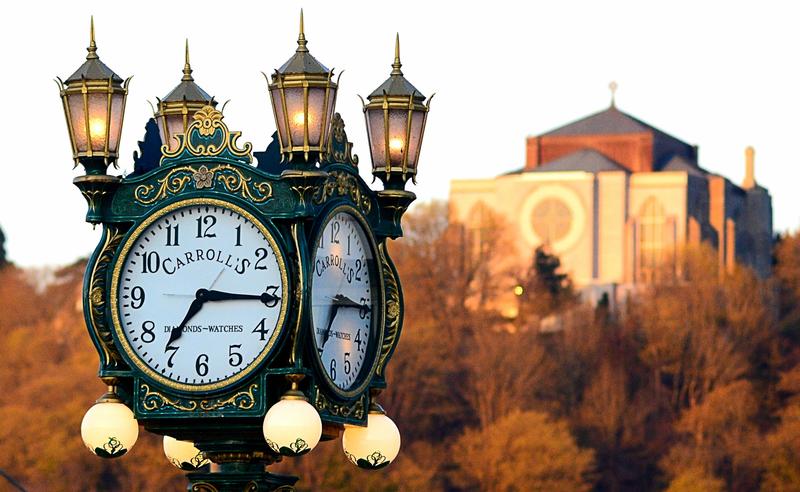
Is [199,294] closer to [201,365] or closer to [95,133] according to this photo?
[201,365]

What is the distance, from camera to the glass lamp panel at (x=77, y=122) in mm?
11375

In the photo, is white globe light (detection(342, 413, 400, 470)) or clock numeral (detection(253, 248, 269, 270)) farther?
white globe light (detection(342, 413, 400, 470))

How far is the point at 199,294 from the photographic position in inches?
436

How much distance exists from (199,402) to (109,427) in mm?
407

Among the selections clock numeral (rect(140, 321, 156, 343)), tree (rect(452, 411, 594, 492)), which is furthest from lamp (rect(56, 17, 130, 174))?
tree (rect(452, 411, 594, 492))

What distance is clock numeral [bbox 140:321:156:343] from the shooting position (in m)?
11.2

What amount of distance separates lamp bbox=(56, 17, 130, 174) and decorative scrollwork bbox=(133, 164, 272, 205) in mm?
218

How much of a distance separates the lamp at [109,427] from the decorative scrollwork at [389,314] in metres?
1.15

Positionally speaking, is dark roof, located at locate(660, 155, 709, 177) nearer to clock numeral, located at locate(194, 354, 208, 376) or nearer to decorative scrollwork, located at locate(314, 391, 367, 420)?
decorative scrollwork, located at locate(314, 391, 367, 420)

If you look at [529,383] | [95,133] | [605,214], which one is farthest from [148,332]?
[605,214]

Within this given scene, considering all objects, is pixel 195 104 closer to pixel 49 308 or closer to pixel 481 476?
pixel 481 476

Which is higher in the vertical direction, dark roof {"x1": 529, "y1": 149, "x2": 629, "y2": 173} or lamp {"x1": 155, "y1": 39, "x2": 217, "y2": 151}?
dark roof {"x1": 529, "y1": 149, "x2": 629, "y2": 173}

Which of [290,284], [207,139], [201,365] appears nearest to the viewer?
[290,284]

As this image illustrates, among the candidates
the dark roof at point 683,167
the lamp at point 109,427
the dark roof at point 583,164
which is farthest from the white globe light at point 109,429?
the dark roof at point 683,167
